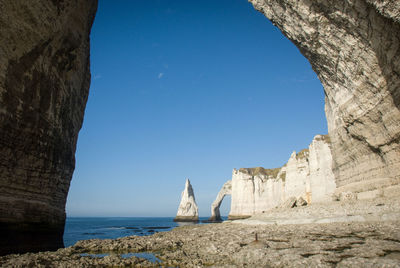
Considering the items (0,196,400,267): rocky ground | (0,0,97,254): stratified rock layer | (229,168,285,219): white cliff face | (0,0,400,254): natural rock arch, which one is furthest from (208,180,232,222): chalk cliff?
(0,196,400,267): rocky ground

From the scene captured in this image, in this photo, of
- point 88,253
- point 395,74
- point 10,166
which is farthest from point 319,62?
point 10,166

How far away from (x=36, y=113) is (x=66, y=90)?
471cm

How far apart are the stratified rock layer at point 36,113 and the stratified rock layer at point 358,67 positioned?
13.9m

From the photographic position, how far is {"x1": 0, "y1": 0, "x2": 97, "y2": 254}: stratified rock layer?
13.5 m

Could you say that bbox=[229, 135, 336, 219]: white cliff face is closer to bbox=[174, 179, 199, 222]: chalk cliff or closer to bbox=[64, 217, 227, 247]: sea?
bbox=[174, 179, 199, 222]: chalk cliff

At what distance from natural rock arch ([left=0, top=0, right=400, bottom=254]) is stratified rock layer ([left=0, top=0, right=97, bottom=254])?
0.19 ft

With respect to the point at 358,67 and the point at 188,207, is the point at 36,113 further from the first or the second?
the point at 188,207

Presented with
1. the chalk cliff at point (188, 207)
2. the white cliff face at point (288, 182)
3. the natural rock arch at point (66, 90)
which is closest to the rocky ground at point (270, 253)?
the natural rock arch at point (66, 90)

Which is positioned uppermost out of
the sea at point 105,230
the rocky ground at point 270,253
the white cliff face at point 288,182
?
the white cliff face at point 288,182

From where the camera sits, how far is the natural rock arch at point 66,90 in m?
13.1

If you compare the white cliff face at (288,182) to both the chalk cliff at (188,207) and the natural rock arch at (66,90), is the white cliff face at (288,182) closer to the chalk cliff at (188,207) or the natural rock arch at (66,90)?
the natural rock arch at (66,90)

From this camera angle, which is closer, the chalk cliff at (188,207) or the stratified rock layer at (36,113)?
the stratified rock layer at (36,113)

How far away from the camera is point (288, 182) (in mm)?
48562

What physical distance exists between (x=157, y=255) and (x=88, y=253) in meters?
3.06
